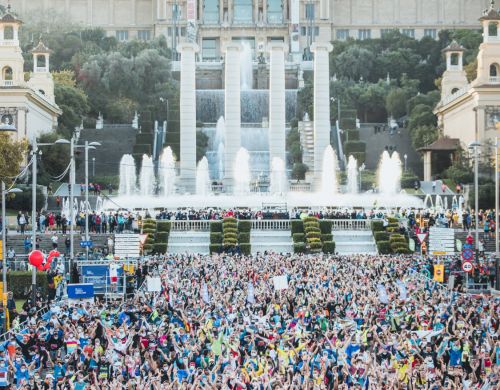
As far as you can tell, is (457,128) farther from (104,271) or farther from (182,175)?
(104,271)

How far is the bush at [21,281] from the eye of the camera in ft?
152

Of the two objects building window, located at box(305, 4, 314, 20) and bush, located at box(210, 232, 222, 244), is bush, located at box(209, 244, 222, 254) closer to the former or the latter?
bush, located at box(210, 232, 222, 244)

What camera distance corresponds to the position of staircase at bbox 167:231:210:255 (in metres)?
60.0

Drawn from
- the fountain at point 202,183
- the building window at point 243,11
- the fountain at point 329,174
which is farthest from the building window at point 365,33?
the fountain at point 202,183

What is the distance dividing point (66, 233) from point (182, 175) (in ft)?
80.9

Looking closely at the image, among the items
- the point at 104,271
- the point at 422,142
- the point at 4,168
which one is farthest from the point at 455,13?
the point at 104,271

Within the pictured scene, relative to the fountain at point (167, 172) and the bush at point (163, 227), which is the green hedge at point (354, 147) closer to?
the fountain at point (167, 172)

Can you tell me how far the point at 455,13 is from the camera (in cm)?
15925

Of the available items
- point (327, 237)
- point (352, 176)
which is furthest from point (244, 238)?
point (352, 176)

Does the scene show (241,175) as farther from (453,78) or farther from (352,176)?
(453,78)

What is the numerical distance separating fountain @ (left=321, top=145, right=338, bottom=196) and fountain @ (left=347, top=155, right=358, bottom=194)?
1.38 metres

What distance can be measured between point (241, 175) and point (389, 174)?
11.6 meters

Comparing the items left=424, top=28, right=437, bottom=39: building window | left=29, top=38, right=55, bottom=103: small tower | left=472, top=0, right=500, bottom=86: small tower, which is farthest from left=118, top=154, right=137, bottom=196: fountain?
left=424, top=28, right=437, bottom=39: building window

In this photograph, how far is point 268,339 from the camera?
94.9 feet
